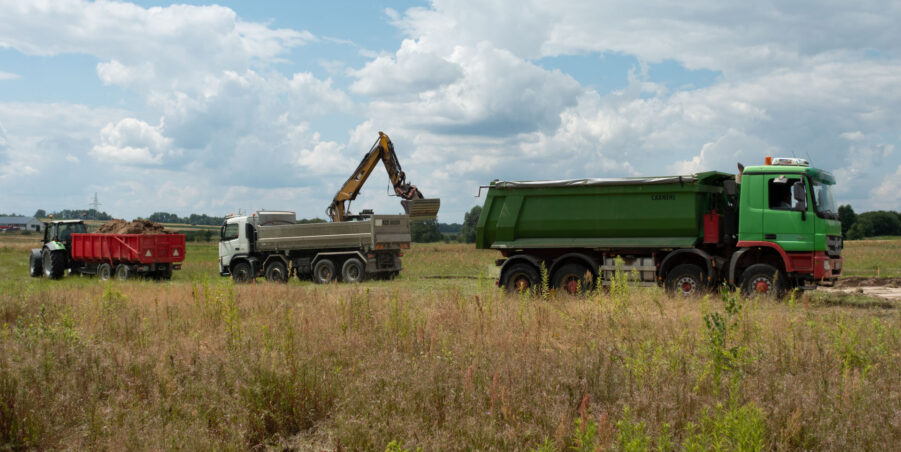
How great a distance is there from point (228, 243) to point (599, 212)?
49.4 feet

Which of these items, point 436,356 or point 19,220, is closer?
point 436,356

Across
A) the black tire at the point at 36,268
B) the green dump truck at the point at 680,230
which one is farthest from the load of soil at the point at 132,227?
the green dump truck at the point at 680,230

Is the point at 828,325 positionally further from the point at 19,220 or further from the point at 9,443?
the point at 19,220

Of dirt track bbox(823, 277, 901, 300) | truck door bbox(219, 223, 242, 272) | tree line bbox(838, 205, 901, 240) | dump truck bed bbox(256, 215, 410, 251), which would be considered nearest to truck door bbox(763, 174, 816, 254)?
dirt track bbox(823, 277, 901, 300)

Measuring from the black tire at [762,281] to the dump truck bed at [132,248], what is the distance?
19845 millimetres

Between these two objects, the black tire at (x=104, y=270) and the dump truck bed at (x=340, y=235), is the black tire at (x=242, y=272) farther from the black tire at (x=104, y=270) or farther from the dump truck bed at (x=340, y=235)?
the black tire at (x=104, y=270)

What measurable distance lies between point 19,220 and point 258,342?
19319 cm

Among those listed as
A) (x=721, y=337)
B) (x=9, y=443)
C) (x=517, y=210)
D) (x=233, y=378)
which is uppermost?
(x=517, y=210)

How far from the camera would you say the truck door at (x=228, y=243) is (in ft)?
79.5

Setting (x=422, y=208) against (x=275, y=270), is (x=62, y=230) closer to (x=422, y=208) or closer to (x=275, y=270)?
(x=275, y=270)

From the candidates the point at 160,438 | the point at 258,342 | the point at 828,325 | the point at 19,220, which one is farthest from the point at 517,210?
the point at 19,220

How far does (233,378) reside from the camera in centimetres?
591

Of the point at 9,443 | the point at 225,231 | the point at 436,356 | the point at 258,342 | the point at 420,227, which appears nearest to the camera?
the point at 9,443

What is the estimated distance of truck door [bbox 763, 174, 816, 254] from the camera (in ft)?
43.9
